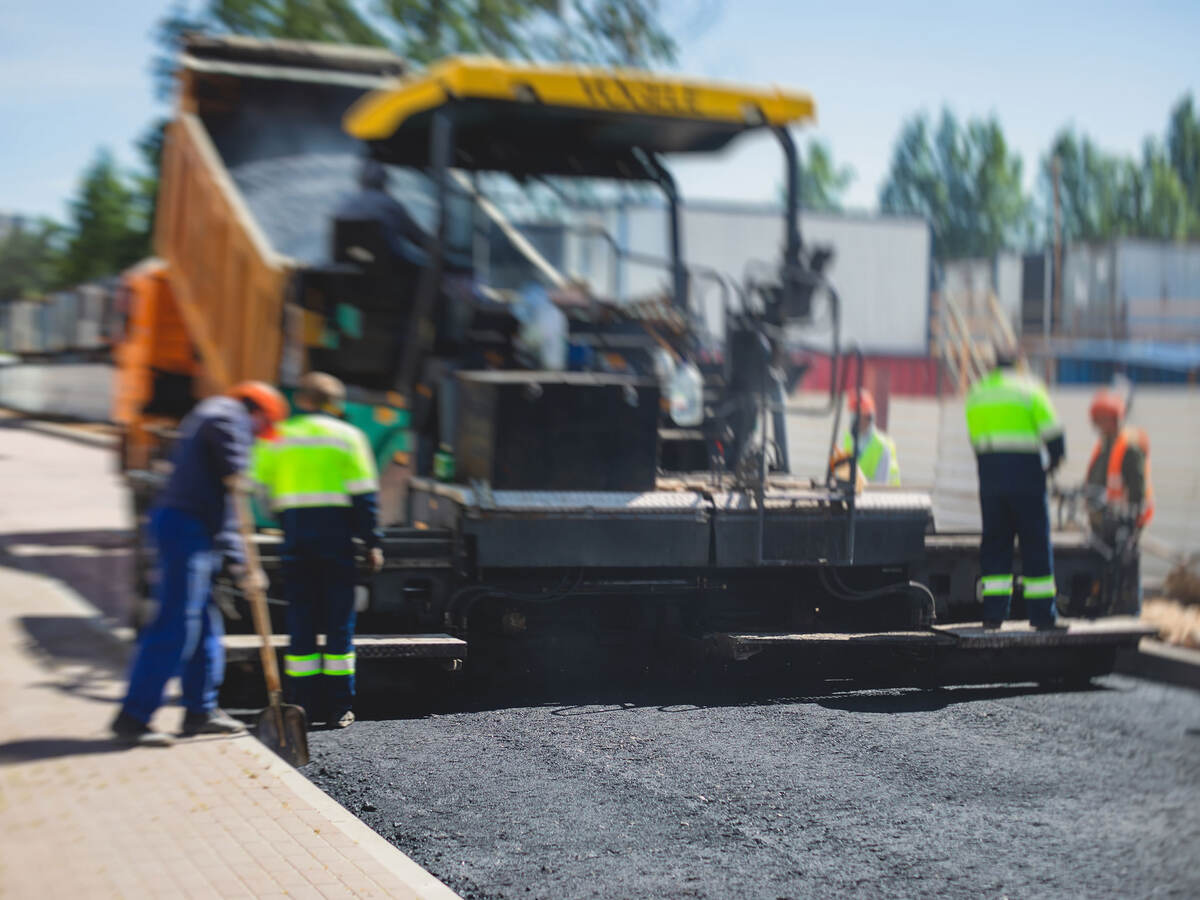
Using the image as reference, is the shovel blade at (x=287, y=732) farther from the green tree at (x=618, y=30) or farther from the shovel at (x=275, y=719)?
the green tree at (x=618, y=30)

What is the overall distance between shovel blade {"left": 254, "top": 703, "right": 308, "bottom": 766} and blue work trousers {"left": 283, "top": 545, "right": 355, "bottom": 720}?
0.48 meters

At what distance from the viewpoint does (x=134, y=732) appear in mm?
5699

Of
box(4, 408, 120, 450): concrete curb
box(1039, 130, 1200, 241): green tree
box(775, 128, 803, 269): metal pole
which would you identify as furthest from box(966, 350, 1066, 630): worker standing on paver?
box(1039, 130, 1200, 241): green tree

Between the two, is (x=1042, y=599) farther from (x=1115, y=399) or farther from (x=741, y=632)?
(x=1115, y=399)

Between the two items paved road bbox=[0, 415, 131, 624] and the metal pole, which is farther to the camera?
paved road bbox=[0, 415, 131, 624]

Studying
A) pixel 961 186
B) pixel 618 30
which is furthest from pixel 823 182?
pixel 618 30

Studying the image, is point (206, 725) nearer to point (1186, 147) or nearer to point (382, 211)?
point (382, 211)

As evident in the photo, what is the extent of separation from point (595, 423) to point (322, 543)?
4.60 feet

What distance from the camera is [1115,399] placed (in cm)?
952

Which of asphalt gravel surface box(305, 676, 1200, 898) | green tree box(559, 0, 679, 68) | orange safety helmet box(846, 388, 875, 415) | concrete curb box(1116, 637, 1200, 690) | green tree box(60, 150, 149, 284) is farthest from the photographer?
green tree box(60, 150, 149, 284)

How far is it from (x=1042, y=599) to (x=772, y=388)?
6.14ft

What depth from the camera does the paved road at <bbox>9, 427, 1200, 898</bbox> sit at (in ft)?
14.5

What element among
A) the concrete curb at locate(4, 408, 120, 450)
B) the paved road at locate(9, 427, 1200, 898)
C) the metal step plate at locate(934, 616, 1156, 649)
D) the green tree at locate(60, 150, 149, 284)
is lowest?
the paved road at locate(9, 427, 1200, 898)

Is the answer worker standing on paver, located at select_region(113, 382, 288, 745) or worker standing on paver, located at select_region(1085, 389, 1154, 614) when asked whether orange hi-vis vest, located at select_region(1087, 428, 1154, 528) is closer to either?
worker standing on paver, located at select_region(1085, 389, 1154, 614)
